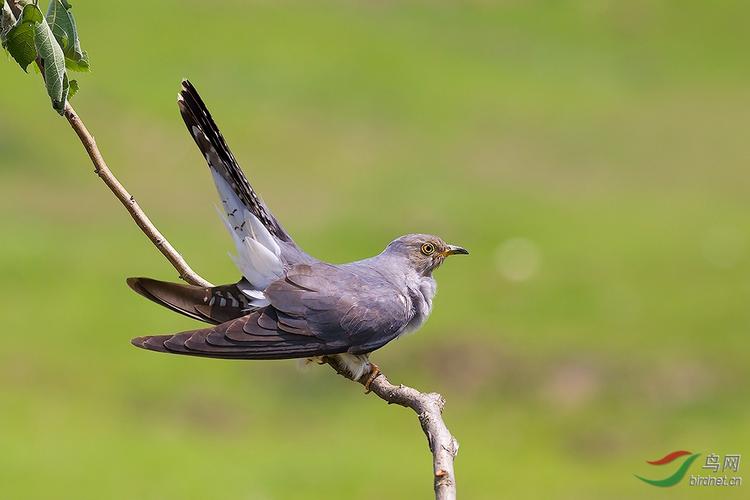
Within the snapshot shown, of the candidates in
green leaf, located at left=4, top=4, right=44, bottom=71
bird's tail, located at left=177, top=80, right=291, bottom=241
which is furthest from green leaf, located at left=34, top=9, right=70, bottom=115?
bird's tail, located at left=177, top=80, right=291, bottom=241

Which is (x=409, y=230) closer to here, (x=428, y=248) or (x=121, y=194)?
(x=428, y=248)

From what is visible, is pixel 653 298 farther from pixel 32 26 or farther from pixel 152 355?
pixel 32 26

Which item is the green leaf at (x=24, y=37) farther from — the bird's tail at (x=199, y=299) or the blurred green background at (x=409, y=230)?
the blurred green background at (x=409, y=230)

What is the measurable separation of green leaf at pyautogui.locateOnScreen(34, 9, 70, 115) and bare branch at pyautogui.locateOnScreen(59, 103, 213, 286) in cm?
27

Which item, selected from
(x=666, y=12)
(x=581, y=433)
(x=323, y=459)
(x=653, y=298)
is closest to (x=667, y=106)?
(x=666, y=12)

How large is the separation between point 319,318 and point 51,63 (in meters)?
2.22

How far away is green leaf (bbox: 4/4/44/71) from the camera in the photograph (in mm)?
3330

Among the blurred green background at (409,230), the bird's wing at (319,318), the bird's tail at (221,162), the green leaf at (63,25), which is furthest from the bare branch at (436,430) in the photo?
the blurred green background at (409,230)

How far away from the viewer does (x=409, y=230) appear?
747 inches

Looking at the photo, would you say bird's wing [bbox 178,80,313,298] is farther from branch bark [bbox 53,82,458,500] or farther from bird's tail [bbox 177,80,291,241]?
branch bark [bbox 53,82,458,500]

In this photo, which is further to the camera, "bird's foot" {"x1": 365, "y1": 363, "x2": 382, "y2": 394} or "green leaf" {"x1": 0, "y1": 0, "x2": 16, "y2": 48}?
"bird's foot" {"x1": 365, "y1": 363, "x2": 382, "y2": 394}

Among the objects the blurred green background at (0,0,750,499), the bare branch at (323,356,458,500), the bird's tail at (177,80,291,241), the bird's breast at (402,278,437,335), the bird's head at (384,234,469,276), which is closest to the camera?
the bare branch at (323,356,458,500)

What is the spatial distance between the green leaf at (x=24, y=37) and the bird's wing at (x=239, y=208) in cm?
196

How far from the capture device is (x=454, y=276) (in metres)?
17.9
